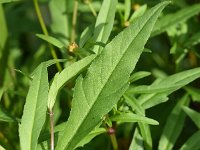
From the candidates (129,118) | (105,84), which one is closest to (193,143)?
(129,118)

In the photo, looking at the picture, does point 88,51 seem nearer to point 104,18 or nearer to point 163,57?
point 104,18

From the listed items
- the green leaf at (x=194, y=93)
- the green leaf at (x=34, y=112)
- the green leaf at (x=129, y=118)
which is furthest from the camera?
the green leaf at (x=194, y=93)

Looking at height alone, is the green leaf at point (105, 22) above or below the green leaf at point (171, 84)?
above

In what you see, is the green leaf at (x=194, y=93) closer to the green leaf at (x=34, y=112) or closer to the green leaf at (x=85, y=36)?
the green leaf at (x=85, y=36)

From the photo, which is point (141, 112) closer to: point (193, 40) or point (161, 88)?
point (161, 88)

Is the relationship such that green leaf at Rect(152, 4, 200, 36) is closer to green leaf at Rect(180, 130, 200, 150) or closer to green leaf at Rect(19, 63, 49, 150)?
green leaf at Rect(180, 130, 200, 150)

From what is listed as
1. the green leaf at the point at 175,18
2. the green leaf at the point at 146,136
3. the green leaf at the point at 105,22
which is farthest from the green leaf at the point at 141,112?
the green leaf at the point at 175,18

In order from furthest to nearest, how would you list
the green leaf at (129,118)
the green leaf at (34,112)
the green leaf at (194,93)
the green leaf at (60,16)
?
the green leaf at (60,16)
the green leaf at (194,93)
the green leaf at (129,118)
the green leaf at (34,112)
